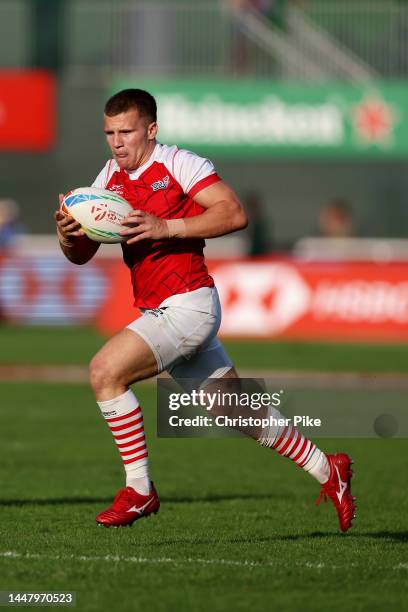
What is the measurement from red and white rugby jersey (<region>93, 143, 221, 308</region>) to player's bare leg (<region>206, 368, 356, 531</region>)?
1.98 feet

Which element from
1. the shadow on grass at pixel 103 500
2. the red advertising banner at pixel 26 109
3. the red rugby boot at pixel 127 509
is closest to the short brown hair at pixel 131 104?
the red rugby boot at pixel 127 509

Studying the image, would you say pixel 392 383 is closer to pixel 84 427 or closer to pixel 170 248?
pixel 84 427

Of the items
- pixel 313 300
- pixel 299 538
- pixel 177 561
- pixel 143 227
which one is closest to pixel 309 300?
pixel 313 300

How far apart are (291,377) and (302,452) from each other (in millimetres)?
9355

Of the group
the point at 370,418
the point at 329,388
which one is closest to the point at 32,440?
the point at 370,418

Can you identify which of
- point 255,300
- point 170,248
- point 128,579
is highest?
point 170,248

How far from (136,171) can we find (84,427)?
259 inches

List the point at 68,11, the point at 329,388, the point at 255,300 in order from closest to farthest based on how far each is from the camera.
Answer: the point at 329,388, the point at 255,300, the point at 68,11

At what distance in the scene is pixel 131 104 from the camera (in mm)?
7570

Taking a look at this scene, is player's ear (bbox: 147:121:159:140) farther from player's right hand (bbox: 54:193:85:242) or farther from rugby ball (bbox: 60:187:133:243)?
player's right hand (bbox: 54:193:85:242)

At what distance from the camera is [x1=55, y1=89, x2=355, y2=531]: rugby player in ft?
24.3

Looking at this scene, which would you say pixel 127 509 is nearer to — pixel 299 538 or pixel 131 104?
pixel 299 538

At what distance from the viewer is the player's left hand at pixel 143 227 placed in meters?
7.25

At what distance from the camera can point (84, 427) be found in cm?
1396
